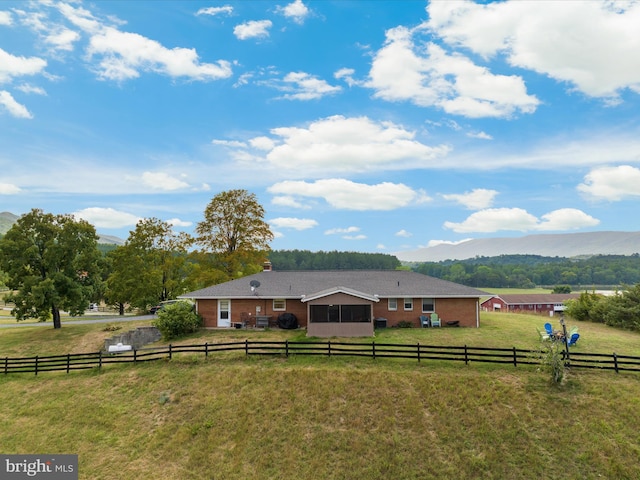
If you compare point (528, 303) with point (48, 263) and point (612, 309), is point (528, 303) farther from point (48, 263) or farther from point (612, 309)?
point (48, 263)

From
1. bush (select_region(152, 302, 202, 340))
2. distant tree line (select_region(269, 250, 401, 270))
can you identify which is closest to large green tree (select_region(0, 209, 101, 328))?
bush (select_region(152, 302, 202, 340))

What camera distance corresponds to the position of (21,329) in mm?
39438

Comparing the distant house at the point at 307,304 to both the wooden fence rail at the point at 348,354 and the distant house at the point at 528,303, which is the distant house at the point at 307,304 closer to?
the wooden fence rail at the point at 348,354

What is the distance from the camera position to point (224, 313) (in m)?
32.8

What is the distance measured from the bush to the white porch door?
1.81 meters

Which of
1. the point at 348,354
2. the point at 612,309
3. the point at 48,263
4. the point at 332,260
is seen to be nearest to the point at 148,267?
the point at 48,263

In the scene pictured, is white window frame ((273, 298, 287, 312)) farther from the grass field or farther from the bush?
the grass field

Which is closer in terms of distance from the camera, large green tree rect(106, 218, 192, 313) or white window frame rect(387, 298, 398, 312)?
white window frame rect(387, 298, 398, 312)

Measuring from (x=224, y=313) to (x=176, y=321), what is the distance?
12.8 feet

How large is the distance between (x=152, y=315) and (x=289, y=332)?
24.7 meters

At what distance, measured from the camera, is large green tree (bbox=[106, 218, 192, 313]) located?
45438 millimetres

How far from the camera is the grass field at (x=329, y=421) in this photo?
53.3 feet

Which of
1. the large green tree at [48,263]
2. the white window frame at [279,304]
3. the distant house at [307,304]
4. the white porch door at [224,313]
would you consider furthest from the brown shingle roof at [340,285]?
the large green tree at [48,263]

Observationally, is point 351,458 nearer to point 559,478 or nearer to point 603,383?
point 559,478
